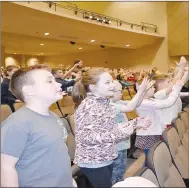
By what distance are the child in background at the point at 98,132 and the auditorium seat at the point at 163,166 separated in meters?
0.23

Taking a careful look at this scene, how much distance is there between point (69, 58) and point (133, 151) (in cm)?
2064

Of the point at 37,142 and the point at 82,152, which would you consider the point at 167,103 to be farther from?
the point at 37,142

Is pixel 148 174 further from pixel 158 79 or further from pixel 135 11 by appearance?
pixel 135 11

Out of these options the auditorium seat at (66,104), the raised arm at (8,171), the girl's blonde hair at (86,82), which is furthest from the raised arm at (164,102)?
the auditorium seat at (66,104)

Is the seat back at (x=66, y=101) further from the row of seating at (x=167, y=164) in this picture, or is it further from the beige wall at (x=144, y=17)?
the beige wall at (x=144, y=17)

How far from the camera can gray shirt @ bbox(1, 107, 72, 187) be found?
1.24 meters

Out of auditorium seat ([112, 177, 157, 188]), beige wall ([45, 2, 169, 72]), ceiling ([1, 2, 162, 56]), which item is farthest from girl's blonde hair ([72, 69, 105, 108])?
beige wall ([45, 2, 169, 72])

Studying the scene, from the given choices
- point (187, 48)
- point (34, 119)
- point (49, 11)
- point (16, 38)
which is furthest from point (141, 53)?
point (34, 119)

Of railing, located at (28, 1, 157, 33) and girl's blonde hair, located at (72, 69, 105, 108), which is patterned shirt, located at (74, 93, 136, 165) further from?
railing, located at (28, 1, 157, 33)

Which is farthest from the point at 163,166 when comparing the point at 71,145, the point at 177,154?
the point at 71,145

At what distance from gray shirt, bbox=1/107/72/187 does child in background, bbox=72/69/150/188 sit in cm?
52

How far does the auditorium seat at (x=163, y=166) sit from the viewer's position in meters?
1.69

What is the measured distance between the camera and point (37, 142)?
1.29 meters

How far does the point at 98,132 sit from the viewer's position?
1.87 metres
